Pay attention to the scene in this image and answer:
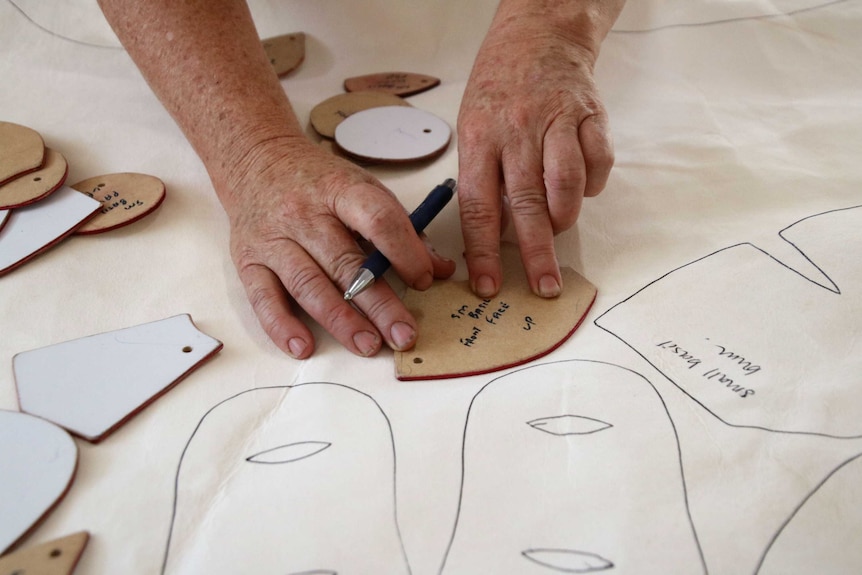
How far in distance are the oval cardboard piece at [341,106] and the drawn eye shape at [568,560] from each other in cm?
79

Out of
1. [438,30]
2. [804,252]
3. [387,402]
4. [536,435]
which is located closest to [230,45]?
[438,30]

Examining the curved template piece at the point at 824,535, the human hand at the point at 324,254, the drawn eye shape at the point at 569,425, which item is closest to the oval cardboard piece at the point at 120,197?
the human hand at the point at 324,254

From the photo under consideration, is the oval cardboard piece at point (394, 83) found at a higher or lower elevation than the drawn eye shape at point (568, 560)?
higher

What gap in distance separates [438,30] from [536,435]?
1017mm

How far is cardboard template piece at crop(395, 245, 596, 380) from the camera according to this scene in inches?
27.3

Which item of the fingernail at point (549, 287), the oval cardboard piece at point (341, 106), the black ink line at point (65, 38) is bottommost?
the fingernail at point (549, 287)

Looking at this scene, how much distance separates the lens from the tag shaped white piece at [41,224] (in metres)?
0.84

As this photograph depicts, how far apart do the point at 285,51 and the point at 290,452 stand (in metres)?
0.98

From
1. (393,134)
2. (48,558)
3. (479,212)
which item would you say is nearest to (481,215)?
(479,212)

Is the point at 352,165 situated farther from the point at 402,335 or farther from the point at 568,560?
the point at 568,560

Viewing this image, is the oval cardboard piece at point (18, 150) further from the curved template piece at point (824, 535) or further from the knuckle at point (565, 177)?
the curved template piece at point (824, 535)

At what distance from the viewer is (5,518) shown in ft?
1.77

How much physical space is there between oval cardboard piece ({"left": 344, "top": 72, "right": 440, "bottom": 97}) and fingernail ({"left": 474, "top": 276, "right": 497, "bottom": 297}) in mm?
599

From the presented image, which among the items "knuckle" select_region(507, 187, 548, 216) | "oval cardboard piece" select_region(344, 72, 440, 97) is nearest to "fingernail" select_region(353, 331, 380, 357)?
"knuckle" select_region(507, 187, 548, 216)
